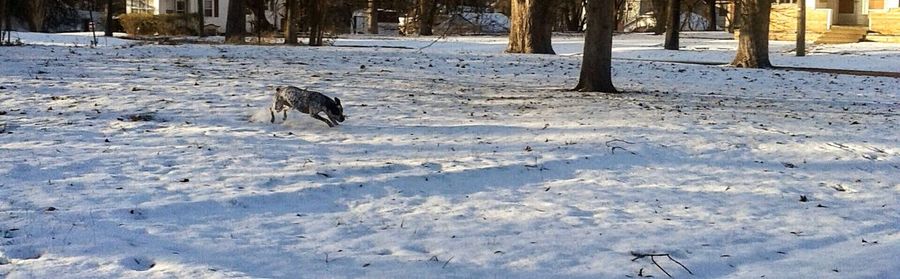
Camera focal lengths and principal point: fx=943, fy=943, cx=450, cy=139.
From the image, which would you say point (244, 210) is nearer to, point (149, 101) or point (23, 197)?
point (23, 197)

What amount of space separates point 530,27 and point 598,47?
1167cm

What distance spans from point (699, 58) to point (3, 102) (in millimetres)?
A: 22398

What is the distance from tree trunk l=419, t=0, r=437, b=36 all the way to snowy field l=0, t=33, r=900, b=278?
72.9ft

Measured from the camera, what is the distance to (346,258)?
18.2 feet

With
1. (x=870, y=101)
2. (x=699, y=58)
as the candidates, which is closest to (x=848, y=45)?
(x=699, y=58)

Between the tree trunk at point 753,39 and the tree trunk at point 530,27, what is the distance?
523 centimetres

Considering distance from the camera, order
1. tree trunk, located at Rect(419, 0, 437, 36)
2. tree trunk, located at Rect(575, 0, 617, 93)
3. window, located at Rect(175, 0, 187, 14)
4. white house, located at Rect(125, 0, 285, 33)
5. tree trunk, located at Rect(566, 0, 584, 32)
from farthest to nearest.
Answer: tree trunk, located at Rect(566, 0, 584, 32) < window, located at Rect(175, 0, 187, 14) < white house, located at Rect(125, 0, 285, 33) < tree trunk, located at Rect(419, 0, 437, 36) < tree trunk, located at Rect(575, 0, 617, 93)

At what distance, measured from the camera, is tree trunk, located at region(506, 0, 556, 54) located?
25.3 meters

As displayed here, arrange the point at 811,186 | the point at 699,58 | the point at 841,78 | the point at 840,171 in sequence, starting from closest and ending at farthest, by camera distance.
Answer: the point at 811,186, the point at 840,171, the point at 841,78, the point at 699,58

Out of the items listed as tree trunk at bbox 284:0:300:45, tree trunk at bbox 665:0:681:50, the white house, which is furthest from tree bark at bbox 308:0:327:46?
the white house

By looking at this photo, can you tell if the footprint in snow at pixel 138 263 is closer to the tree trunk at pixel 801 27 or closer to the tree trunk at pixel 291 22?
the tree trunk at pixel 291 22

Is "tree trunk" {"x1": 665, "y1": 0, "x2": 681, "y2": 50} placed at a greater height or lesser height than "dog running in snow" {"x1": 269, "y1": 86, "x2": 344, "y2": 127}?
greater

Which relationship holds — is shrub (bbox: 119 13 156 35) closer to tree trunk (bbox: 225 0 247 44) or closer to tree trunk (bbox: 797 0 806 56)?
tree trunk (bbox: 225 0 247 44)

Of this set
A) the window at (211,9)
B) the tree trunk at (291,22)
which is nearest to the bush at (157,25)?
the window at (211,9)
